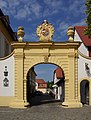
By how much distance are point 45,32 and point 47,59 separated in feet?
6.81

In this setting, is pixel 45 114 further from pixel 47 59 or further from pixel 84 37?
pixel 84 37

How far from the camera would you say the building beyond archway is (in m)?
23.0

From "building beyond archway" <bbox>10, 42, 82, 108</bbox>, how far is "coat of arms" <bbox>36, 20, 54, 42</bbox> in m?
0.56

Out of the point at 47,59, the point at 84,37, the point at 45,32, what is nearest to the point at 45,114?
the point at 47,59

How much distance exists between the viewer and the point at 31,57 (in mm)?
23266

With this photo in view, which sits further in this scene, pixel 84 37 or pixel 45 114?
pixel 84 37

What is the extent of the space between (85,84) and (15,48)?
6842mm

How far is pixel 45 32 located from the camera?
2333 cm

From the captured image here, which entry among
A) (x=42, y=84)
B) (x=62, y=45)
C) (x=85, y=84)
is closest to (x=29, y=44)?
(x=62, y=45)

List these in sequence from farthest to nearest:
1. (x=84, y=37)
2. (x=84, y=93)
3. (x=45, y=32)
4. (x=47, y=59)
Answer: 1. (x=84, y=37)
2. (x=84, y=93)
3. (x=45, y=32)
4. (x=47, y=59)

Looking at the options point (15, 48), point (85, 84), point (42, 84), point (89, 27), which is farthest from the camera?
point (42, 84)

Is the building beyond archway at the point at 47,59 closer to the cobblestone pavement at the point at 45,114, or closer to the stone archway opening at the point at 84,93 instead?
the stone archway opening at the point at 84,93

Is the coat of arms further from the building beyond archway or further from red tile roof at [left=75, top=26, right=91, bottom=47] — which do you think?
red tile roof at [left=75, top=26, right=91, bottom=47]

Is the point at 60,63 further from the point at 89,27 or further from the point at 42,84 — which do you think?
the point at 42,84
